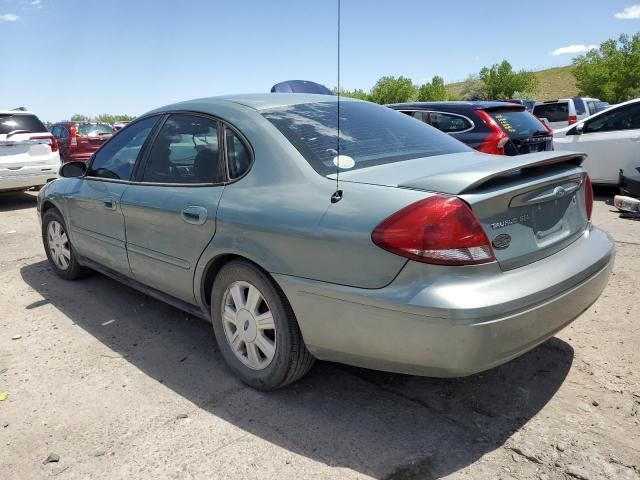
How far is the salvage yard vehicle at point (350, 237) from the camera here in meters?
2.20

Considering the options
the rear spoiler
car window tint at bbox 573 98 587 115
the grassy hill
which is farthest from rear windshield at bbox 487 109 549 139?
the grassy hill

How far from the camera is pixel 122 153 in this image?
4074 millimetres

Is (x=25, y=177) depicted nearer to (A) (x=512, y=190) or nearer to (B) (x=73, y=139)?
(B) (x=73, y=139)

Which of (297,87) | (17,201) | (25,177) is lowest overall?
(17,201)

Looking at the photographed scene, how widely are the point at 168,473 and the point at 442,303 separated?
1413 millimetres

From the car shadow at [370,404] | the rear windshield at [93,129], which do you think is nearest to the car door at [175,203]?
the car shadow at [370,404]

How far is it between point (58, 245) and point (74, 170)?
89 cm

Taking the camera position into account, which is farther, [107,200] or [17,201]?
[17,201]

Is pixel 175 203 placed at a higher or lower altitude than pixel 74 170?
lower

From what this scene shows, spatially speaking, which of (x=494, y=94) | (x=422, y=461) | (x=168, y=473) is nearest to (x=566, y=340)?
(x=422, y=461)

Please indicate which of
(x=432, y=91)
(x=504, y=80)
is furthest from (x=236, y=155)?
(x=432, y=91)

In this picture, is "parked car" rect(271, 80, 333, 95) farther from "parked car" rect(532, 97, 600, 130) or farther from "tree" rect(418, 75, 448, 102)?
"tree" rect(418, 75, 448, 102)

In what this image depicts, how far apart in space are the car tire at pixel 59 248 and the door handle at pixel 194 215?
2102 mm

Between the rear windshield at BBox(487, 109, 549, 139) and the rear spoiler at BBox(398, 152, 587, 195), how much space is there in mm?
4916
